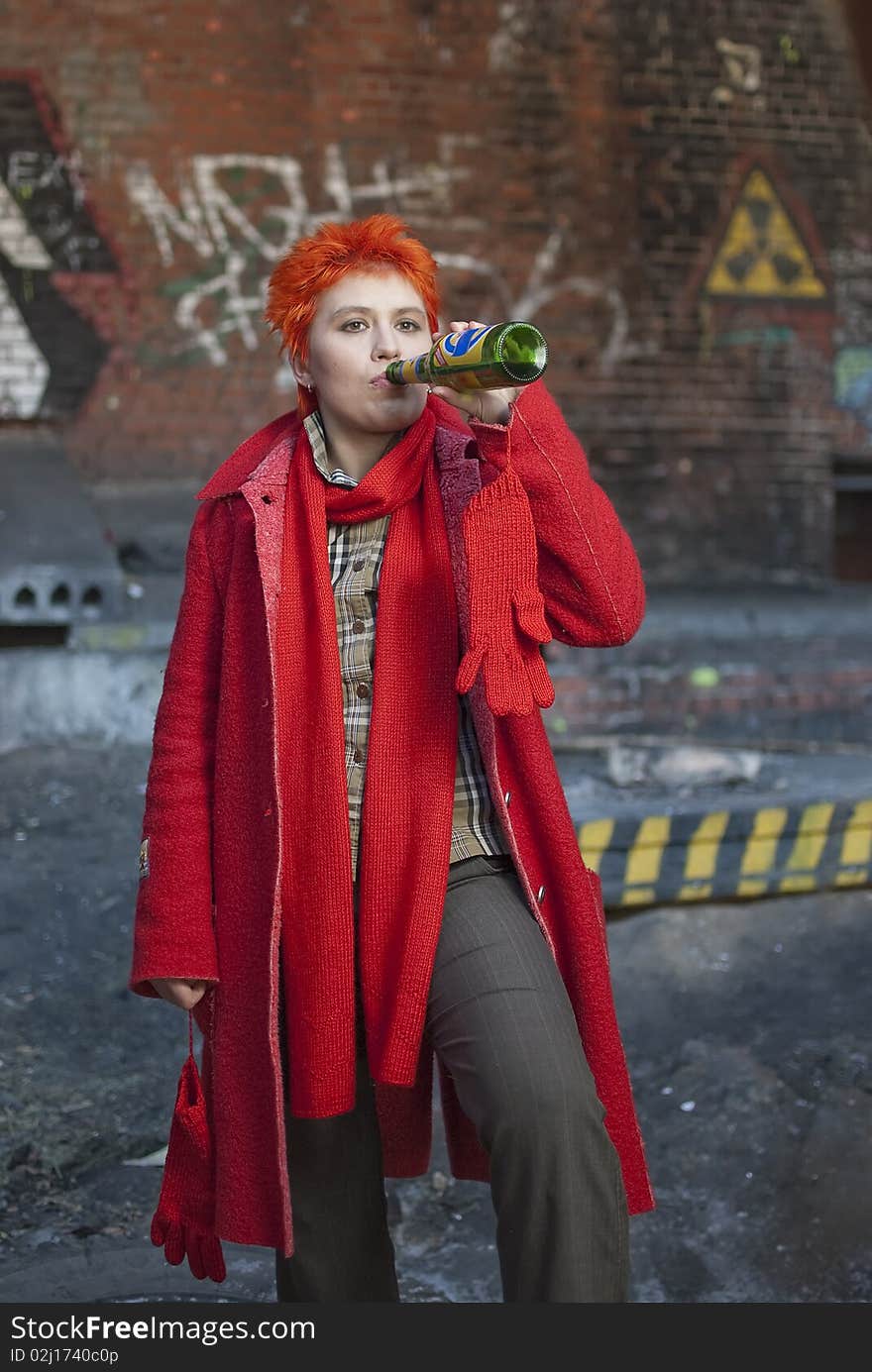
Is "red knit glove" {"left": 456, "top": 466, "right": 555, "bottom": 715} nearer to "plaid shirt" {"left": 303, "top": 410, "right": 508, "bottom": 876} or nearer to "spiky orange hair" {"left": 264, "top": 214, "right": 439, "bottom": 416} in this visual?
"plaid shirt" {"left": 303, "top": 410, "right": 508, "bottom": 876}

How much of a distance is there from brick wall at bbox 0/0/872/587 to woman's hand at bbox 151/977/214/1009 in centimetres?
536

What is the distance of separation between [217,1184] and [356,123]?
6.36 m

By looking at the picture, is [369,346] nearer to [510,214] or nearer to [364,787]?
[364,787]

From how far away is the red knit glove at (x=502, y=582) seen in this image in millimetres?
2002

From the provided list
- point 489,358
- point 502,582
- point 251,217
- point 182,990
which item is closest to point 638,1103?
point 182,990

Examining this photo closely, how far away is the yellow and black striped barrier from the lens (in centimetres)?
475

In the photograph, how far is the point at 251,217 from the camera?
7285mm

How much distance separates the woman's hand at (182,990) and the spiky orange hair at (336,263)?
1.03 m

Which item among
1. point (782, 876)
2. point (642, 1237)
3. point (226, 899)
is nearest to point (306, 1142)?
point (226, 899)

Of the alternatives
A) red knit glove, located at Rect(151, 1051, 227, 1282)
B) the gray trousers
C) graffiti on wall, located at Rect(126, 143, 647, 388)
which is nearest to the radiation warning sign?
graffiti on wall, located at Rect(126, 143, 647, 388)

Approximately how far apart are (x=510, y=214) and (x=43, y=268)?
8.02 ft

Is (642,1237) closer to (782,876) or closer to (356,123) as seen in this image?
(782,876)

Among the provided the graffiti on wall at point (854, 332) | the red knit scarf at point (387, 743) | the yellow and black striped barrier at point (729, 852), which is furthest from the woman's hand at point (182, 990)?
the graffiti on wall at point (854, 332)

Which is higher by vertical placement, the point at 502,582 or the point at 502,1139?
the point at 502,582
